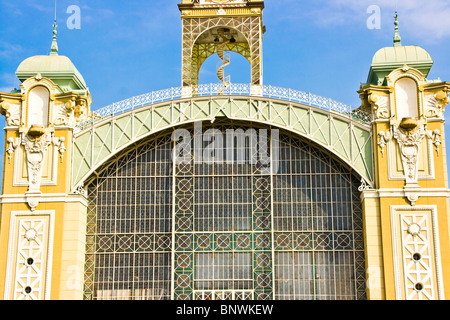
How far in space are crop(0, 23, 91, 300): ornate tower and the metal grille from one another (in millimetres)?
1395

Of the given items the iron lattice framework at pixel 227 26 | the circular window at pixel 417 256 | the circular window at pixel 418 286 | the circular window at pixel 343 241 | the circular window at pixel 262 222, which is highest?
the iron lattice framework at pixel 227 26

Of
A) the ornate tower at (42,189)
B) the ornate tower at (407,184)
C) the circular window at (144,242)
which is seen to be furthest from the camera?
the circular window at (144,242)

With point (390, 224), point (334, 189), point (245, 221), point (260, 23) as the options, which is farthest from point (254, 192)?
point (260, 23)

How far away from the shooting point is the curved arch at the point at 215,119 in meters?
40.1

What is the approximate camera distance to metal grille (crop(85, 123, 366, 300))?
128 feet

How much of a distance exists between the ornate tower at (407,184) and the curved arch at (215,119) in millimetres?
1464

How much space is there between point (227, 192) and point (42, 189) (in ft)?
30.7

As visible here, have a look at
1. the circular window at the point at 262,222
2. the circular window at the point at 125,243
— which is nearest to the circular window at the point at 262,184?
the circular window at the point at 262,222

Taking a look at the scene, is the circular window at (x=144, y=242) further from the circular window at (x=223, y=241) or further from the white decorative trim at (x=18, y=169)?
the white decorative trim at (x=18, y=169)

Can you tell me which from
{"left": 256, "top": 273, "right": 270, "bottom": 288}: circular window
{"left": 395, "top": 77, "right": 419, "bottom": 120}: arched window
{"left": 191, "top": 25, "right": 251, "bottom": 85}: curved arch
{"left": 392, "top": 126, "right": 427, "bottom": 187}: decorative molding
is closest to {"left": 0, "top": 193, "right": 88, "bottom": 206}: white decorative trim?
{"left": 256, "top": 273, "right": 270, "bottom": 288}: circular window

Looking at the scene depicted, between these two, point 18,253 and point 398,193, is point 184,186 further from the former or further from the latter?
point 398,193

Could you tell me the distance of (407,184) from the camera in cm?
3862

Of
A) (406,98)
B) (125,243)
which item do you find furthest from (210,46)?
(125,243)
